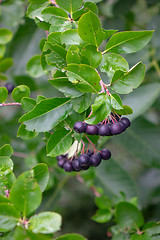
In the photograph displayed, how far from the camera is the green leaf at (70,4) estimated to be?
92 centimetres

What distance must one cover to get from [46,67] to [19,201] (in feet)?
1.58

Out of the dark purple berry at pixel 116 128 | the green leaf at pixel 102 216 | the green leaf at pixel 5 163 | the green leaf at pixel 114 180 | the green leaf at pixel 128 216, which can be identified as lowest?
the green leaf at pixel 114 180

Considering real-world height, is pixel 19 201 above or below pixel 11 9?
below

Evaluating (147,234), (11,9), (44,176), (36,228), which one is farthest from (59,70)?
(11,9)

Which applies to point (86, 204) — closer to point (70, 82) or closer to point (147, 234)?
point (147, 234)

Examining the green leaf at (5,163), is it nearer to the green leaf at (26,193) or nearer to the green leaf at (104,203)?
the green leaf at (26,193)

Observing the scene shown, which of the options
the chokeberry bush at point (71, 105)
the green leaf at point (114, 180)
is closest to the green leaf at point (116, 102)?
the chokeberry bush at point (71, 105)

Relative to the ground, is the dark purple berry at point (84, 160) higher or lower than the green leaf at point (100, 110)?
lower

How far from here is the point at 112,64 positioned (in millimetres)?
877

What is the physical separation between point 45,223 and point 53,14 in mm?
629

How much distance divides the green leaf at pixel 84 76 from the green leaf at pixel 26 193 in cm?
29

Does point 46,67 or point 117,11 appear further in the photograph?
point 117,11

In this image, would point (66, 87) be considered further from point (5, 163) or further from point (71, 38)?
point (5, 163)

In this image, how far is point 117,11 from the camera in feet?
6.41
